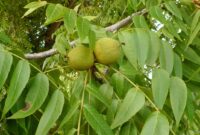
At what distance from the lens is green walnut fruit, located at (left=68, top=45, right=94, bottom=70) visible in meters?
1.16

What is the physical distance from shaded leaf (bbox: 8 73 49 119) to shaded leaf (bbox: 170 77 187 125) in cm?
29

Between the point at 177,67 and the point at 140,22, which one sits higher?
the point at 140,22

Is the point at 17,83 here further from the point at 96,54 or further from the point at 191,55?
the point at 191,55

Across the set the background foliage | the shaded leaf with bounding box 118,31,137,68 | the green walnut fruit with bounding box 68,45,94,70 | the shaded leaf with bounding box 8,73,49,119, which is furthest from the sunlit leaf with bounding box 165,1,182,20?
the shaded leaf with bounding box 8,73,49,119

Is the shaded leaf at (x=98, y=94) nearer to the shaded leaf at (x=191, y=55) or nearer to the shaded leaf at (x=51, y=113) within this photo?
the shaded leaf at (x=51, y=113)

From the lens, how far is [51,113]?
1.03 metres


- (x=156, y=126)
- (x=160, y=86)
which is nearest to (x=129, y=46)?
(x=160, y=86)

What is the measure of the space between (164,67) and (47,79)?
32 centimetres

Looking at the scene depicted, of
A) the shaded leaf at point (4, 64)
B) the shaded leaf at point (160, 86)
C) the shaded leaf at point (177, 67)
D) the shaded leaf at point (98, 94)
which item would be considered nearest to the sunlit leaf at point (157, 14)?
the shaded leaf at point (177, 67)

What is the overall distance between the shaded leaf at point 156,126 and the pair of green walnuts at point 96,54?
20 cm

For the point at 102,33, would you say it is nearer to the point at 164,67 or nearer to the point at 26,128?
the point at 164,67

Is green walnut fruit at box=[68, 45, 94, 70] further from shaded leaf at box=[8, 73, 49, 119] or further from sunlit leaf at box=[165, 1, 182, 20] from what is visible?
sunlit leaf at box=[165, 1, 182, 20]

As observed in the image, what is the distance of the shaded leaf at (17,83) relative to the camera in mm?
1021

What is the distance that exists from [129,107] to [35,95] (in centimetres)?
21
